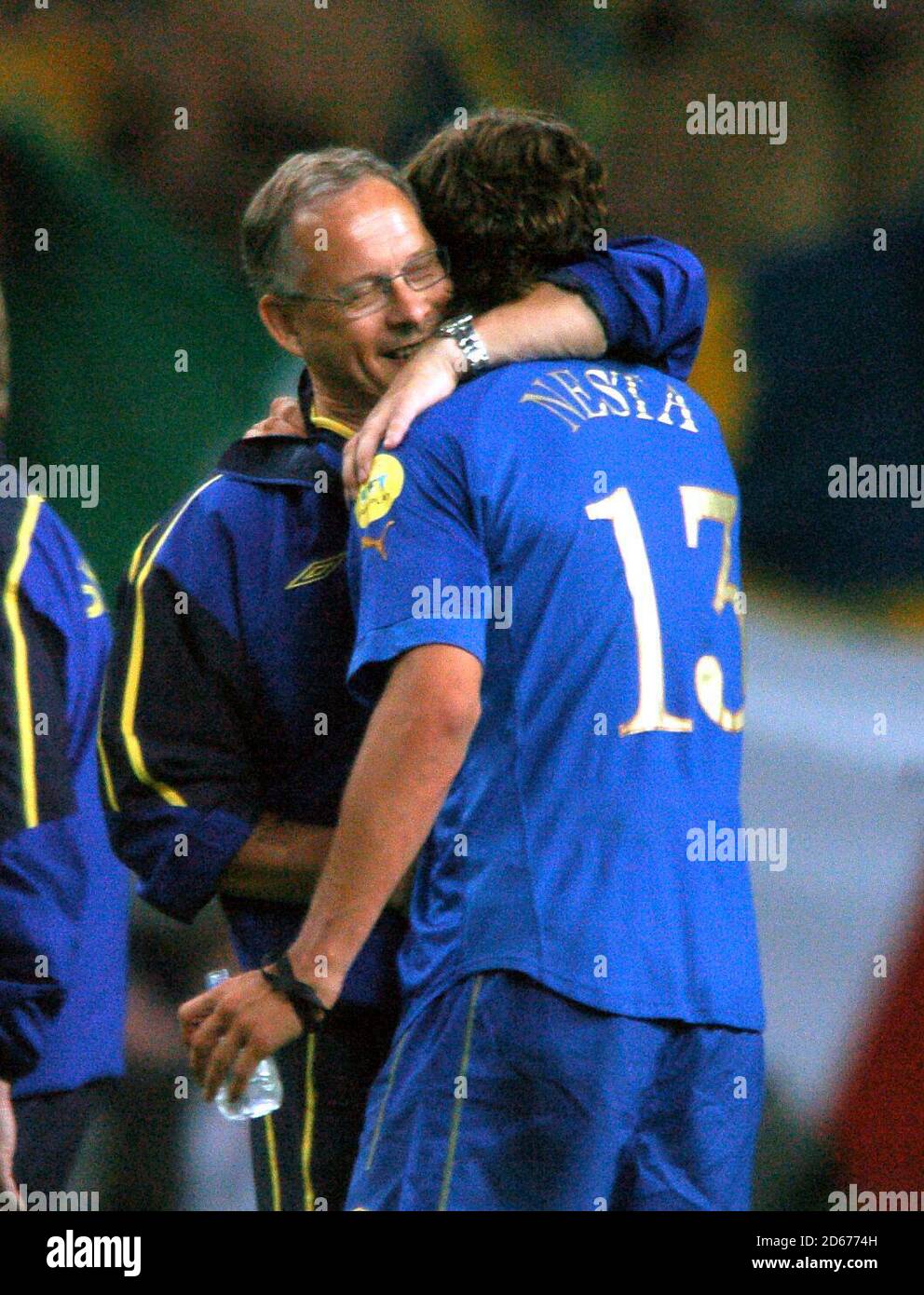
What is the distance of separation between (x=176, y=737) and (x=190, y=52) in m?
0.99

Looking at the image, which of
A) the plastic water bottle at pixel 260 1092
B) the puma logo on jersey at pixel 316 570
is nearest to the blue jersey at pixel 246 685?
the puma logo on jersey at pixel 316 570

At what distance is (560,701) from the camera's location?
1.68 meters

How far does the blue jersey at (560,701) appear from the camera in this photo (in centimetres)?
165

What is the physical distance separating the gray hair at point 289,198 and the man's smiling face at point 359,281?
0.01m

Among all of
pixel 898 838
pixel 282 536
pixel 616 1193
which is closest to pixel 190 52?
pixel 282 536

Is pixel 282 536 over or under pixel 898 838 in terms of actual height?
over

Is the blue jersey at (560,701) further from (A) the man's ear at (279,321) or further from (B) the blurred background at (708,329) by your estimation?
(B) the blurred background at (708,329)

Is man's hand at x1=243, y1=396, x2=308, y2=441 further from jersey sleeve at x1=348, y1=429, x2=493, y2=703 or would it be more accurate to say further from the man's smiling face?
jersey sleeve at x1=348, y1=429, x2=493, y2=703

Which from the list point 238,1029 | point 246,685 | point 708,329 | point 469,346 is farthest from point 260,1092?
point 708,329

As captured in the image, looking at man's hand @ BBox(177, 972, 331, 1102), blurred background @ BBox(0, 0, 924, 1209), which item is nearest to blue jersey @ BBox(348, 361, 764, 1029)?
man's hand @ BBox(177, 972, 331, 1102)

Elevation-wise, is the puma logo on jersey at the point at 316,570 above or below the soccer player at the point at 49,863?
above

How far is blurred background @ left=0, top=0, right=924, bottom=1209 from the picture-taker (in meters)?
2.35

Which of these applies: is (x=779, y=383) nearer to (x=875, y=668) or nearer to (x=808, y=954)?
(x=875, y=668)

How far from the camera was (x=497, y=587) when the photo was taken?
66.1 inches
